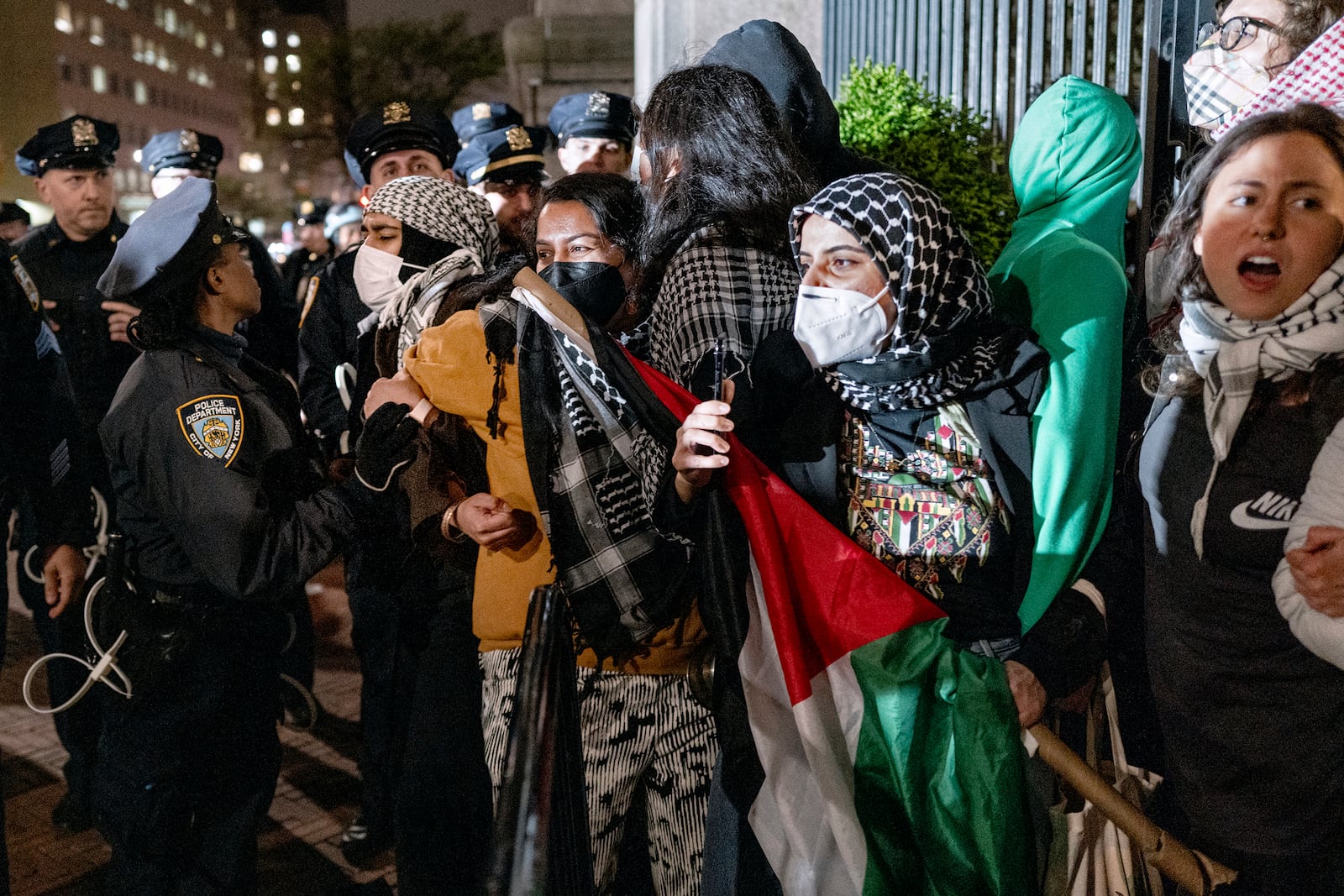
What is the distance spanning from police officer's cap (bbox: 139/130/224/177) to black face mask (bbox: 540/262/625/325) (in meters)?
3.59

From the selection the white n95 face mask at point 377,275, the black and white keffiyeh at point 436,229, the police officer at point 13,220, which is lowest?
the police officer at point 13,220

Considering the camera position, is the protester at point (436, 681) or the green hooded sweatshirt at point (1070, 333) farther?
the protester at point (436, 681)

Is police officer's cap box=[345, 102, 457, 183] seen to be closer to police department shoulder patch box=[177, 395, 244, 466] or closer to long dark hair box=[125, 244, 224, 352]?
long dark hair box=[125, 244, 224, 352]

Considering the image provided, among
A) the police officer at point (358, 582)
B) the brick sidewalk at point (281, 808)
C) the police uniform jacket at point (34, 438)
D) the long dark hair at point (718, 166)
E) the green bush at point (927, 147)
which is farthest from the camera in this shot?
the green bush at point (927, 147)

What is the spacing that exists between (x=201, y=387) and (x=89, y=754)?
2.28 meters

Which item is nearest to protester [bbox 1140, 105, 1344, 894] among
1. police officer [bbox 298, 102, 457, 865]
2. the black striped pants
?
the black striped pants

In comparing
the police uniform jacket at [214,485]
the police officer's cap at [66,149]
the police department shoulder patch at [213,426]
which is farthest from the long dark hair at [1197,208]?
the police officer's cap at [66,149]

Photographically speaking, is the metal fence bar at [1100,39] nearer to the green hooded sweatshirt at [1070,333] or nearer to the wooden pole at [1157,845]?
the green hooded sweatshirt at [1070,333]

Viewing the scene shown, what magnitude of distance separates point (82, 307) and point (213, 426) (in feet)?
8.60

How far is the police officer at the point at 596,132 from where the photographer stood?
512cm

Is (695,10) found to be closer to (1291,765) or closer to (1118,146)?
(1118,146)

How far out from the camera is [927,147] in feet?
13.2

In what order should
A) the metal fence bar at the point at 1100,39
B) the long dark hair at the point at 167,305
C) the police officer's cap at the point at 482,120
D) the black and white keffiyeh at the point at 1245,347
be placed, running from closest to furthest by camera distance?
1. the black and white keffiyeh at the point at 1245,347
2. the long dark hair at the point at 167,305
3. the metal fence bar at the point at 1100,39
4. the police officer's cap at the point at 482,120

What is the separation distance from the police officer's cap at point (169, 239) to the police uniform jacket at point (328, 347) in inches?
40.9
